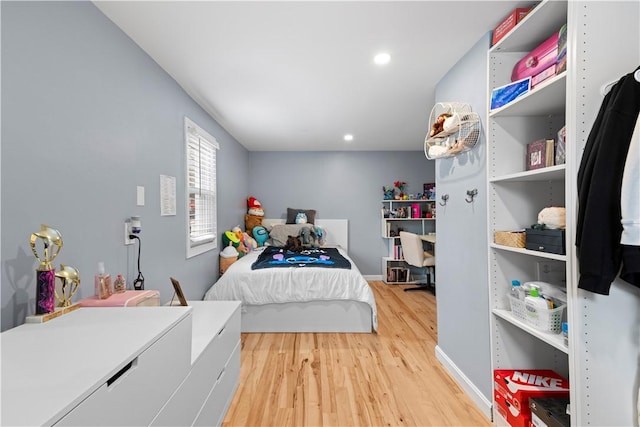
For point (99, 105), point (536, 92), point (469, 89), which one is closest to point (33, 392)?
point (99, 105)

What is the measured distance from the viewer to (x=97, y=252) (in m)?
1.45

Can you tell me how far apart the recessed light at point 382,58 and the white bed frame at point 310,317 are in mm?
2222

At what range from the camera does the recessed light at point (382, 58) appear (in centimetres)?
184

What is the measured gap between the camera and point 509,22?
4.75ft

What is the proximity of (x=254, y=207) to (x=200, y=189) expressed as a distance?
5.87ft

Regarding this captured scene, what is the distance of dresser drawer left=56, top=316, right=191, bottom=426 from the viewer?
660 millimetres

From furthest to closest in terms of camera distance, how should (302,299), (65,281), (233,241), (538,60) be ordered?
(233,241) < (302,299) < (538,60) < (65,281)

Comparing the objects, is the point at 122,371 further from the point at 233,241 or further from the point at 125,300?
the point at 233,241

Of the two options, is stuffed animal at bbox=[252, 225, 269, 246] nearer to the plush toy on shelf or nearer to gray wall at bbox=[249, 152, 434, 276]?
the plush toy on shelf

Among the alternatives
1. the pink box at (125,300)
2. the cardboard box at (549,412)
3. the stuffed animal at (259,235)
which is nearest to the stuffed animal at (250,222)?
the stuffed animal at (259,235)

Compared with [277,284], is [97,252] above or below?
above

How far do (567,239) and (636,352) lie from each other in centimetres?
47

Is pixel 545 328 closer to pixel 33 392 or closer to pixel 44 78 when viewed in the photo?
pixel 33 392

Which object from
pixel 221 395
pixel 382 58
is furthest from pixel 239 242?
pixel 382 58
